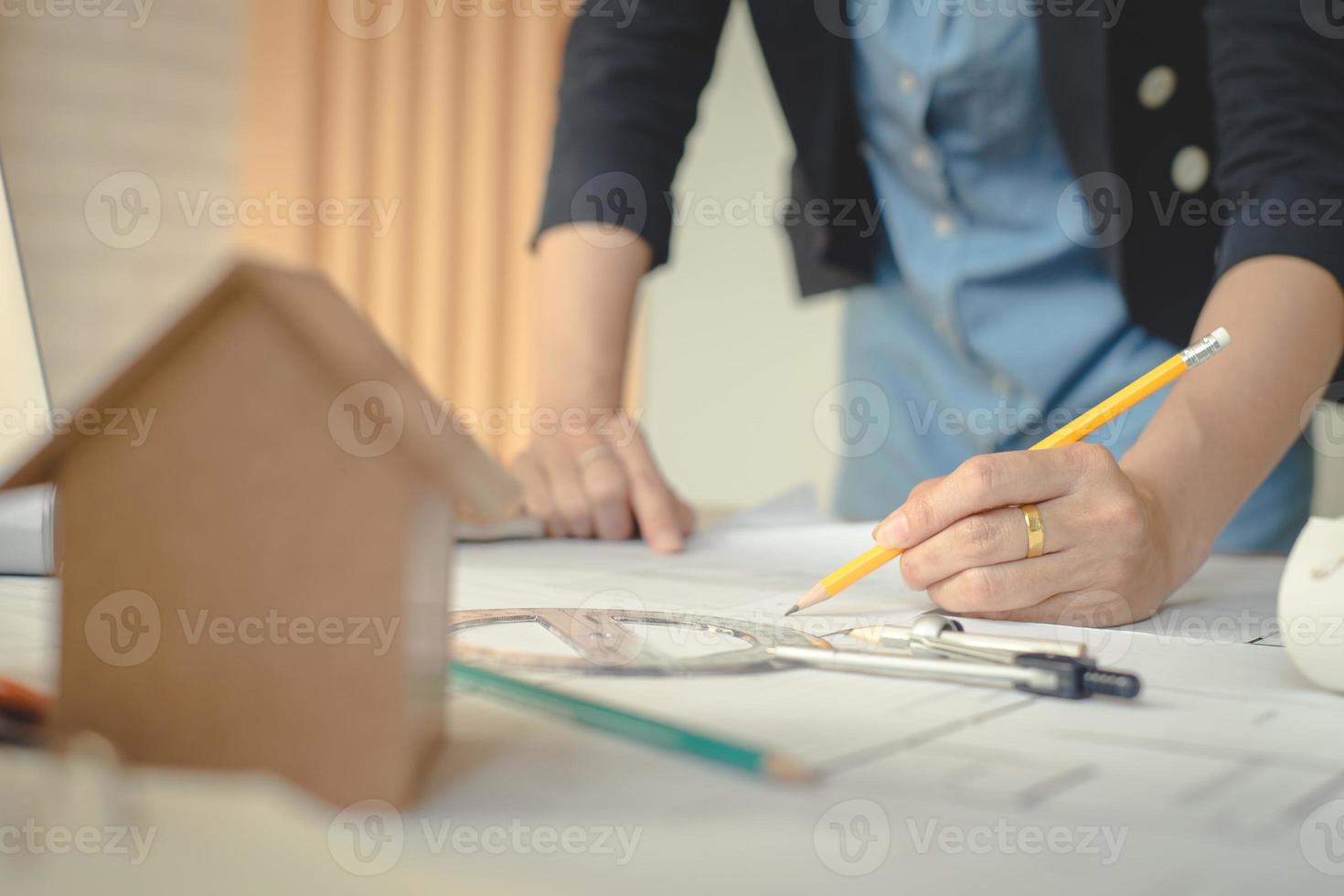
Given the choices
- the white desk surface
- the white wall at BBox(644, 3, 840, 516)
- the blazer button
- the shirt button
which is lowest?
the white wall at BBox(644, 3, 840, 516)

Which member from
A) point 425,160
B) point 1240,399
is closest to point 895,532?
point 1240,399

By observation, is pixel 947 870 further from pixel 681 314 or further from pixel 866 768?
pixel 681 314

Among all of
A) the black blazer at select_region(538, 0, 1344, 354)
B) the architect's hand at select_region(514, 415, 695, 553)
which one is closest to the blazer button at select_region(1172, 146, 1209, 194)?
the black blazer at select_region(538, 0, 1344, 354)

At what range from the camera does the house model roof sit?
30 centimetres

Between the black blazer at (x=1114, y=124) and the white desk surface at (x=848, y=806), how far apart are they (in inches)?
24.2

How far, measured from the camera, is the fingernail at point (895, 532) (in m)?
0.64

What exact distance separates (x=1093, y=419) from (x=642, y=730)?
45 centimetres

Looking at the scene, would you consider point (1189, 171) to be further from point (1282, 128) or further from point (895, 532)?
point (895, 532)

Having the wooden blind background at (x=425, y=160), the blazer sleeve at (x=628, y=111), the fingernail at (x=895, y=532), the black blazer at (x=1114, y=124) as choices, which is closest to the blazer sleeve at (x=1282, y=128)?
the black blazer at (x=1114, y=124)

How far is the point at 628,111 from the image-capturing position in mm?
1214

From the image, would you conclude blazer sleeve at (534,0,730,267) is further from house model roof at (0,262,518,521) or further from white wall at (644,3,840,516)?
white wall at (644,3,840,516)

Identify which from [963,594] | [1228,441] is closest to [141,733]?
[963,594]

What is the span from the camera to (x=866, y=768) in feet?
1.11

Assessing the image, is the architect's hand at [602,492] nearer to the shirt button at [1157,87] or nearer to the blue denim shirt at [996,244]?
the blue denim shirt at [996,244]
